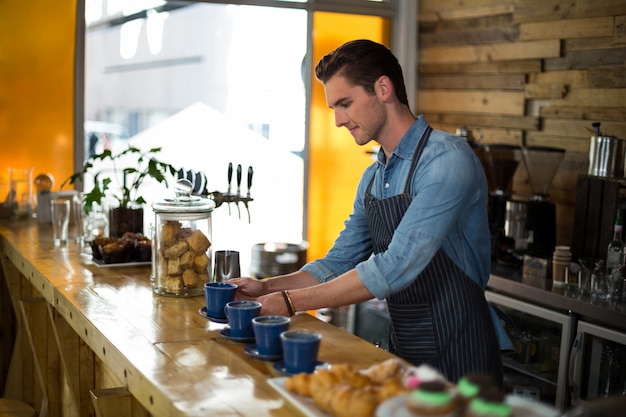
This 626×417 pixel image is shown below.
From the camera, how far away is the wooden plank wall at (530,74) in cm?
438

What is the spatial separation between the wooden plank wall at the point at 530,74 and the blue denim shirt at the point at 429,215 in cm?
214

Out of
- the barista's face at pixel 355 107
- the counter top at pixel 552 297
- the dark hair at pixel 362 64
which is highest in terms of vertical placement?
the dark hair at pixel 362 64

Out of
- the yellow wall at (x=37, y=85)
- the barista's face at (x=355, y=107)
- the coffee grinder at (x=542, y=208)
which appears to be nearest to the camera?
the barista's face at (x=355, y=107)

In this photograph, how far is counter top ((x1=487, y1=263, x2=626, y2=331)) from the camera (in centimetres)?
342

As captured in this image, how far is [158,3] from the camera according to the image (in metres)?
5.30

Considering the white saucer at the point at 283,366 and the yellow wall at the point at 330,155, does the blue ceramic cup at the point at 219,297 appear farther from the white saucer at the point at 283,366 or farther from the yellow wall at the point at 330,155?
the yellow wall at the point at 330,155

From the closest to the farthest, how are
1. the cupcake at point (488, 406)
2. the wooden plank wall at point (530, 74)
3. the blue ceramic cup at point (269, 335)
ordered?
the cupcake at point (488, 406) < the blue ceramic cup at point (269, 335) < the wooden plank wall at point (530, 74)

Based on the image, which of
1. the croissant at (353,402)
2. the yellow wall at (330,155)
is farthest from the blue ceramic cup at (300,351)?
the yellow wall at (330,155)

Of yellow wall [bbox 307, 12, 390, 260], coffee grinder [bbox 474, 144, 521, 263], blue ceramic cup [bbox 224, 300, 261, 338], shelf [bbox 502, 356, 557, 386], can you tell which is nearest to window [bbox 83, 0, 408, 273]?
yellow wall [bbox 307, 12, 390, 260]

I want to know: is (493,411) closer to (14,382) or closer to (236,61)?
(14,382)

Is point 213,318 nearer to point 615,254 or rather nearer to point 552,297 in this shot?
point 552,297

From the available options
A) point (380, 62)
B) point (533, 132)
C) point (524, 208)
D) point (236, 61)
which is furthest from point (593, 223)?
point (236, 61)

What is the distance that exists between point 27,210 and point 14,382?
1.04 meters

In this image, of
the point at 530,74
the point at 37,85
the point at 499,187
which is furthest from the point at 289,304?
the point at 37,85
